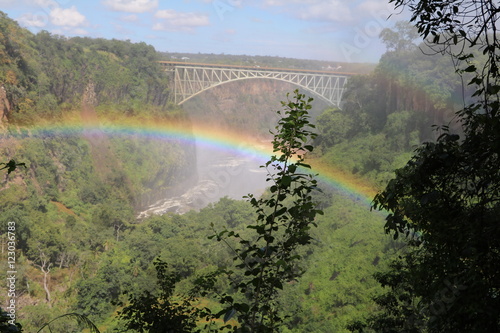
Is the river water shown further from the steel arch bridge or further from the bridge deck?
the bridge deck

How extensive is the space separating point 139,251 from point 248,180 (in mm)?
21678

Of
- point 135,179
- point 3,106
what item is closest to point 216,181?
point 135,179

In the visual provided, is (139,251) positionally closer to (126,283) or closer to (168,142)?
(126,283)

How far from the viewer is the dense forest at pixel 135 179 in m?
14.7

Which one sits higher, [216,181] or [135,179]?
[135,179]

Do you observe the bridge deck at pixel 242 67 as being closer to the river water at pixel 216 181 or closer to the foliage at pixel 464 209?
the river water at pixel 216 181

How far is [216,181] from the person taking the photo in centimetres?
3925

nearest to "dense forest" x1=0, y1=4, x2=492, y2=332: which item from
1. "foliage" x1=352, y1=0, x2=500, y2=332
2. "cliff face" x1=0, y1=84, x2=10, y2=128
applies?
"cliff face" x1=0, y1=84, x2=10, y2=128

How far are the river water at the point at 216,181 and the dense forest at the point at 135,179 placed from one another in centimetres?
158

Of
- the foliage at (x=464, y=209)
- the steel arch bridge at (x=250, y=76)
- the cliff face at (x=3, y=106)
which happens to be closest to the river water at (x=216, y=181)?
the steel arch bridge at (x=250, y=76)

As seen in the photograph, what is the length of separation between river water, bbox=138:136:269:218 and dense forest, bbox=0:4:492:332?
1577 mm

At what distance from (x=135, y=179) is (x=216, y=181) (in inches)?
395

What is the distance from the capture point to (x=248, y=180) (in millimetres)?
39562

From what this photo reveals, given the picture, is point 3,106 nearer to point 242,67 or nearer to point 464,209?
point 242,67
